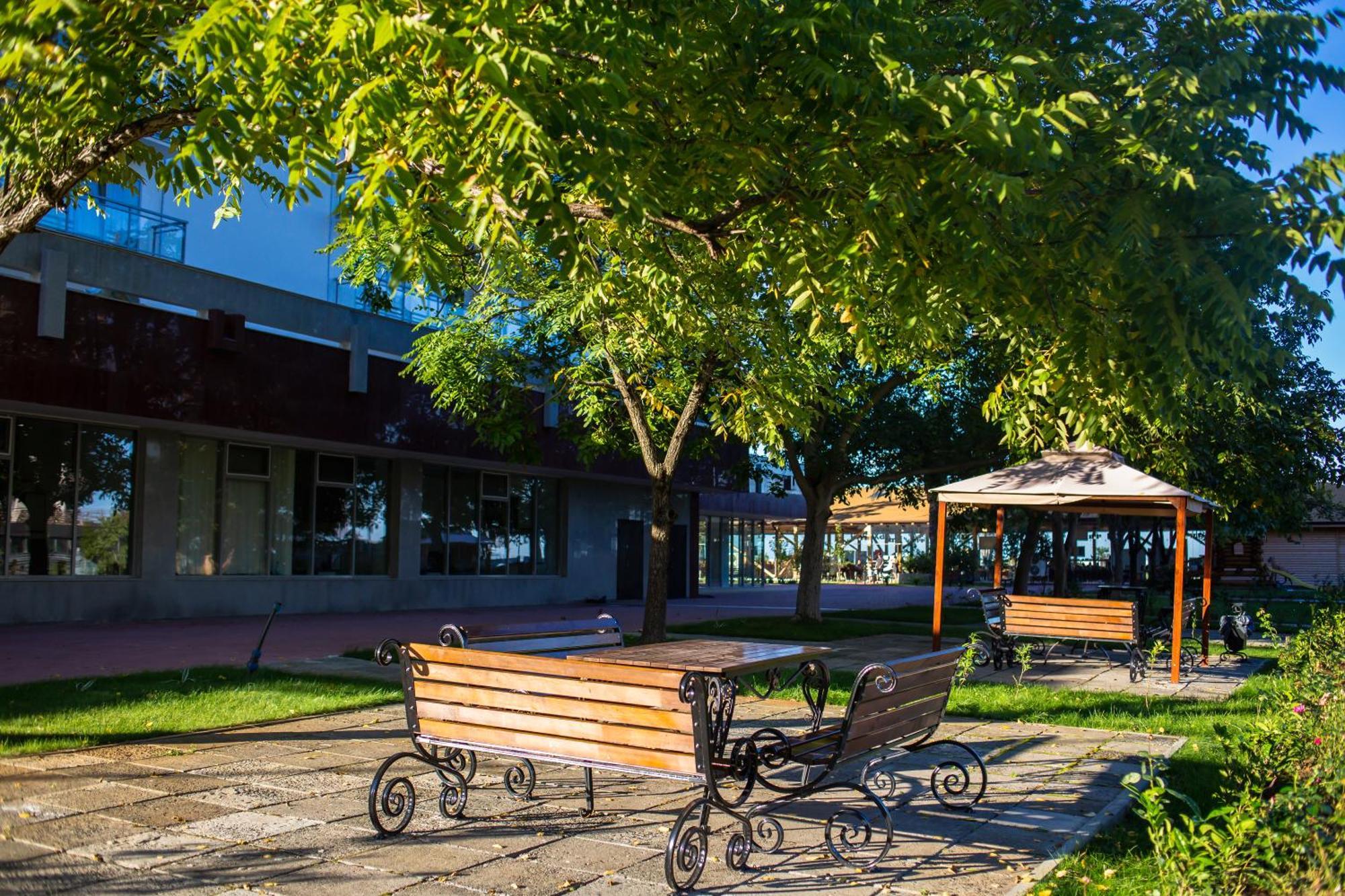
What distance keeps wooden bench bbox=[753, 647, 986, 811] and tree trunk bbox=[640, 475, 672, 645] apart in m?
7.73

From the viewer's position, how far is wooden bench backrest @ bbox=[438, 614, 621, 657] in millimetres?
7105

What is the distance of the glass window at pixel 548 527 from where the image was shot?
29.1 m

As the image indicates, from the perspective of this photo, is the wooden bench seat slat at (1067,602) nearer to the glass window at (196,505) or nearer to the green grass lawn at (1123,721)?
the green grass lawn at (1123,721)

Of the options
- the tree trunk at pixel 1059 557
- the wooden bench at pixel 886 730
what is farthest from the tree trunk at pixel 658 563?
the tree trunk at pixel 1059 557

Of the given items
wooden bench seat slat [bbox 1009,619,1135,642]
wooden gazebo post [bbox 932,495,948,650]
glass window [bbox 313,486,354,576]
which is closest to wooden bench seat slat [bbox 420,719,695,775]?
wooden gazebo post [bbox 932,495,948,650]

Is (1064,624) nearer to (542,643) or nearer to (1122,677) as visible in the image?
(1122,677)

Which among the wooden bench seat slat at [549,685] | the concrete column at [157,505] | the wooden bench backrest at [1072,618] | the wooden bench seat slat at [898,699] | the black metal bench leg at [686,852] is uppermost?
the concrete column at [157,505]

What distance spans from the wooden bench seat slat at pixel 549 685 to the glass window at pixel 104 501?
14935mm

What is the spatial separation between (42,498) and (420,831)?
1490cm

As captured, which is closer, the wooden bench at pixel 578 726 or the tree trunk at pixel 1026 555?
the wooden bench at pixel 578 726

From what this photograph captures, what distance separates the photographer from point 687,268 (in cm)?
1111

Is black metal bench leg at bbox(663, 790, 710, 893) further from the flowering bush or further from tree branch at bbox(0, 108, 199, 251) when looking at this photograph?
tree branch at bbox(0, 108, 199, 251)

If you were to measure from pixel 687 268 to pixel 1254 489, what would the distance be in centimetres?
1123

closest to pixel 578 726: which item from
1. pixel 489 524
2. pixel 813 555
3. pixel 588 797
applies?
pixel 588 797
